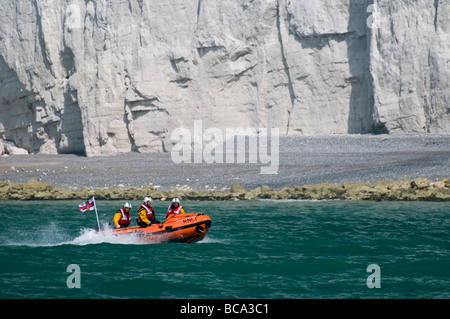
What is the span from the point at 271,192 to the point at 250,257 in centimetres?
1236

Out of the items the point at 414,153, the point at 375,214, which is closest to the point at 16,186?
the point at 375,214

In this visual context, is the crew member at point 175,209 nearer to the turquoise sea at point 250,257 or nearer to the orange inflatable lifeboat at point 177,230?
the orange inflatable lifeboat at point 177,230

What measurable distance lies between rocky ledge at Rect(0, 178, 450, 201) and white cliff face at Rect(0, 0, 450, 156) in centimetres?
1028

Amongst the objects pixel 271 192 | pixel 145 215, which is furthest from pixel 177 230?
pixel 271 192

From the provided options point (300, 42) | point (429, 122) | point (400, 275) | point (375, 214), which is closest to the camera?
point (400, 275)

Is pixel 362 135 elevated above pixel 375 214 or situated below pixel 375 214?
above

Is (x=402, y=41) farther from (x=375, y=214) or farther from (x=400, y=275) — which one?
(x=400, y=275)

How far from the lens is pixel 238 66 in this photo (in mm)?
39062

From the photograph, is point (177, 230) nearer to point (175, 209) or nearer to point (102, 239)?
point (175, 209)

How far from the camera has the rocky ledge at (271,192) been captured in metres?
24.7

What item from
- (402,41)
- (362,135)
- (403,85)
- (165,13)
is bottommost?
(362,135)

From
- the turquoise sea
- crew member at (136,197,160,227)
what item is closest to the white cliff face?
the turquoise sea
